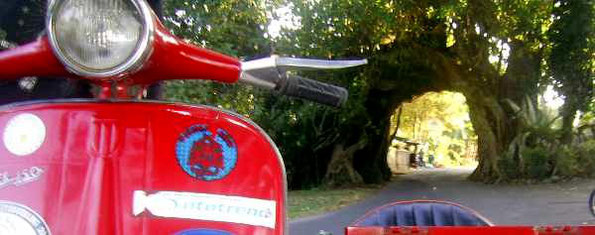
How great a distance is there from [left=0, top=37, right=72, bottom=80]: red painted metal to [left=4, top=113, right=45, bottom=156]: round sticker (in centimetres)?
14

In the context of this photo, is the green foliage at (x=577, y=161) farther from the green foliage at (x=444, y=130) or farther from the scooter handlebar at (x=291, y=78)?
the green foliage at (x=444, y=130)

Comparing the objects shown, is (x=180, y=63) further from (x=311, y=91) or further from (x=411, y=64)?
(x=411, y=64)

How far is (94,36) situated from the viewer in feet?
4.72

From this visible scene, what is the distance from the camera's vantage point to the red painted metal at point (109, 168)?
1.46 metres

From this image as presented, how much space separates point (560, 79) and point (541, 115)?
67.9 inches

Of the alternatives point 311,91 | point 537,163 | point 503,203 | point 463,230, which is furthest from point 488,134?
point 311,91

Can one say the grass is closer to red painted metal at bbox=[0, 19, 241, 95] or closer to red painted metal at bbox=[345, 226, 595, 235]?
red painted metal at bbox=[345, 226, 595, 235]

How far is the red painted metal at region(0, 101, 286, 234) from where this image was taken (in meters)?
1.46

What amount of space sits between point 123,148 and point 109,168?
0.18 feet

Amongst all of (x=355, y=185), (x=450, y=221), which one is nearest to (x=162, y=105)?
(x=450, y=221)

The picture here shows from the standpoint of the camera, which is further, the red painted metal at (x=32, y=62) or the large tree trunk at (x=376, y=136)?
the large tree trunk at (x=376, y=136)

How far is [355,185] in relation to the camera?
1864 centimetres

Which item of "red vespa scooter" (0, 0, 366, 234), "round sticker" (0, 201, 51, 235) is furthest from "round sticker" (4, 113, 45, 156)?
"round sticker" (0, 201, 51, 235)

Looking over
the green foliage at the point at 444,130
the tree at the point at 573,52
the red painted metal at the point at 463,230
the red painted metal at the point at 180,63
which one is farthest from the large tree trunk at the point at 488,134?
the red painted metal at the point at 180,63
